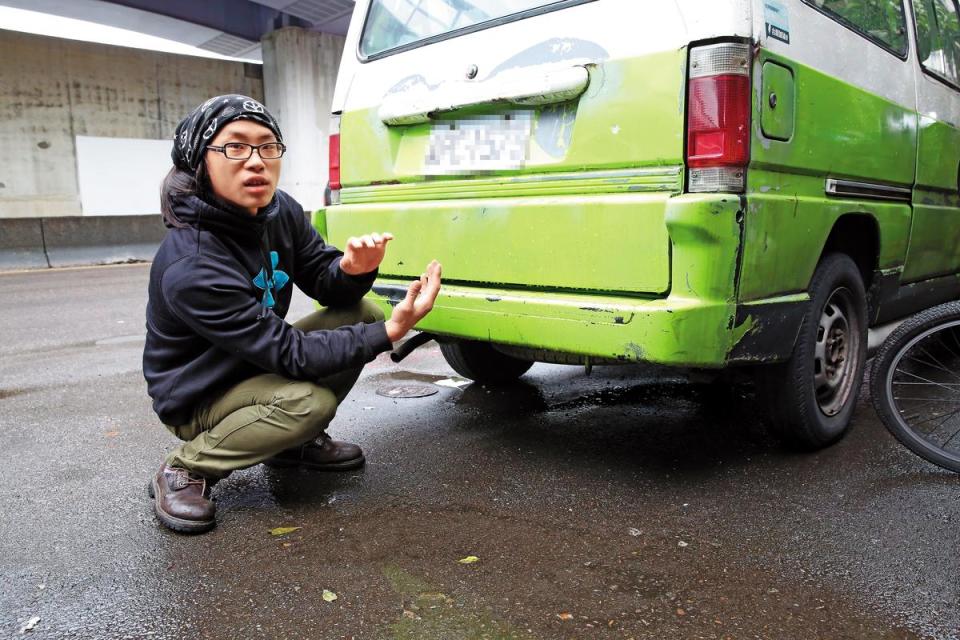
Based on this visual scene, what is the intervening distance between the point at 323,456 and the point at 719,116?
6.01 feet

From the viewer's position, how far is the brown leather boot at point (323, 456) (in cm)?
290

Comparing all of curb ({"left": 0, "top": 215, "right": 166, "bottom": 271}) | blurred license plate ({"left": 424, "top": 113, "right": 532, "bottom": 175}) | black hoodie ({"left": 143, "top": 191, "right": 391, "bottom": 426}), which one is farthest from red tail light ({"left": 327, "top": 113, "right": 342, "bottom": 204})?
curb ({"left": 0, "top": 215, "right": 166, "bottom": 271})

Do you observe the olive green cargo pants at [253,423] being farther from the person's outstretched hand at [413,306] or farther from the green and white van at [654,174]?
the green and white van at [654,174]

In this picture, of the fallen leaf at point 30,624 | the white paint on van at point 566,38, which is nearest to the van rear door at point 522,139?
the white paint on van at point 566,38

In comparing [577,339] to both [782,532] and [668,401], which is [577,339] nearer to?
[782,532]

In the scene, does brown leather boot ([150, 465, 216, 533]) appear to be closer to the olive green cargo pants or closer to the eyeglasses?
the olive green cargo pants

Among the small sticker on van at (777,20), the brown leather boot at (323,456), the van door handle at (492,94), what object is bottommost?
the brown leather boot at (323,456)

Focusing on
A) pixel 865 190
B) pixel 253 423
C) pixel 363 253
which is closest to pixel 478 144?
pixel 363 253

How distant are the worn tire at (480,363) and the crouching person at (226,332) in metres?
1.45

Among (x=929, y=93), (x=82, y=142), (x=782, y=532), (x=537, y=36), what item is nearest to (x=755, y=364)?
(x=782, y=532)

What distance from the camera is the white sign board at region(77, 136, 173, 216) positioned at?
1283 cm

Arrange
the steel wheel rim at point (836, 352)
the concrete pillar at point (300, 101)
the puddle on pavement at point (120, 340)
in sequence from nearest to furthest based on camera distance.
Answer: the steel wheel rim at point (836, 352)
the puddle on pavement at point (120, 340)
the concrete pillar at point (300, 101)

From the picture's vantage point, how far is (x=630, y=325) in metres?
2.40

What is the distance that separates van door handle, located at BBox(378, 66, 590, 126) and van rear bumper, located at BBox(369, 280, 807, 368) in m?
0.67
